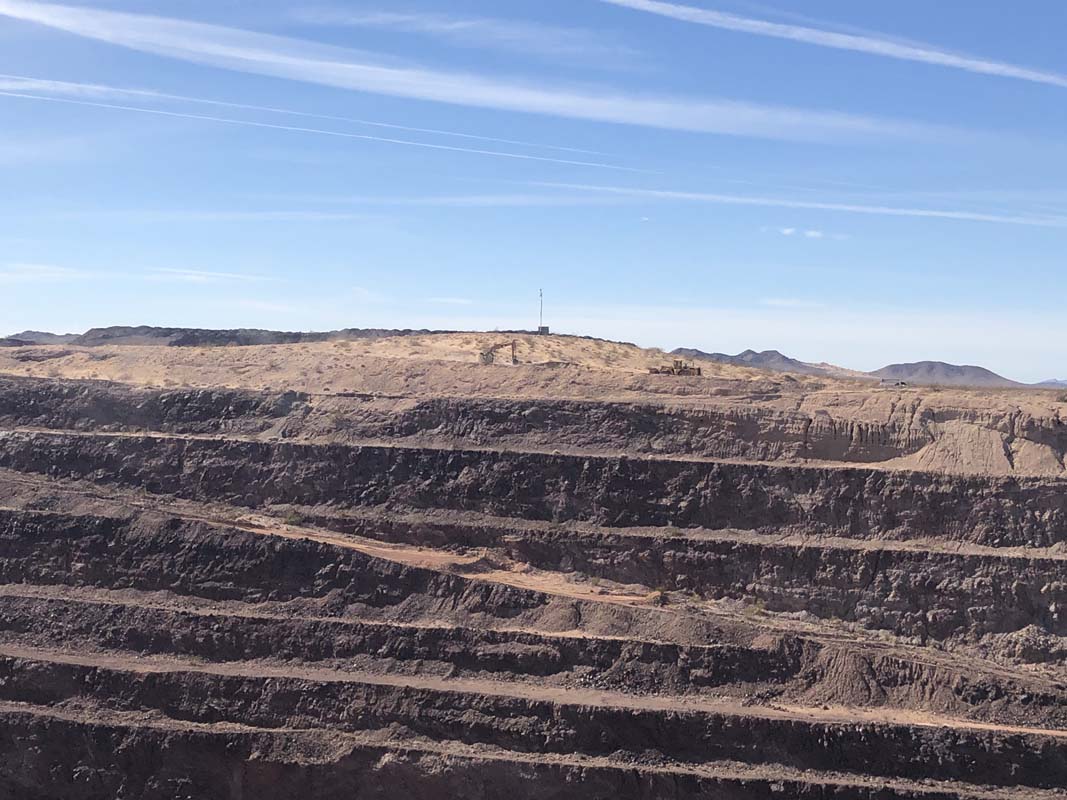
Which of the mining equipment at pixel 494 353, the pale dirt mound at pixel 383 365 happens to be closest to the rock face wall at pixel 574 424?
the pale dirt mound at pixel 383 365

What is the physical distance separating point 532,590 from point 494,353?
1792 centimetres

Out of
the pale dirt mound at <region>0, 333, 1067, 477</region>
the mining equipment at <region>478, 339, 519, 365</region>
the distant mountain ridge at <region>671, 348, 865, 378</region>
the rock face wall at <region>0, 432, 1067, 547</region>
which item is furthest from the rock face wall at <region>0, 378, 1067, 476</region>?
the distant mountain ridge at <region>671, 348, 865, 378</region>

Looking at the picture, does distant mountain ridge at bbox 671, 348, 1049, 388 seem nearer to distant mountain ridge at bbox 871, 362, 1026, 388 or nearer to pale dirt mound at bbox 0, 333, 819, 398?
distant mountain ridge at bbox 871, 362, 1026, 388

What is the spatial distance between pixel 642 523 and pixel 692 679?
21.2ft

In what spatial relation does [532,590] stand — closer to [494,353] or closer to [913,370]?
[494,353]

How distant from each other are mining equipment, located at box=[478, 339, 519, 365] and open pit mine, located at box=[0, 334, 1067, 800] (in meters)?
3.33

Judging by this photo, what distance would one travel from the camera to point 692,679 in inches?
842

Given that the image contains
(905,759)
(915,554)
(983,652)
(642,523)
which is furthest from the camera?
(642,523)

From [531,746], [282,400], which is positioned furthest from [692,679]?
[282,400]

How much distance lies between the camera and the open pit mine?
1988 centimetres

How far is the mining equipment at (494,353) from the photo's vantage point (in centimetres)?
3865

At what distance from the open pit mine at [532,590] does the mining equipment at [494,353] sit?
3.33 meters

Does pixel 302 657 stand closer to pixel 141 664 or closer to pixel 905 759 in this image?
pixel 141 664

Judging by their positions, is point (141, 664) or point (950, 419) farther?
point (950, 419)
